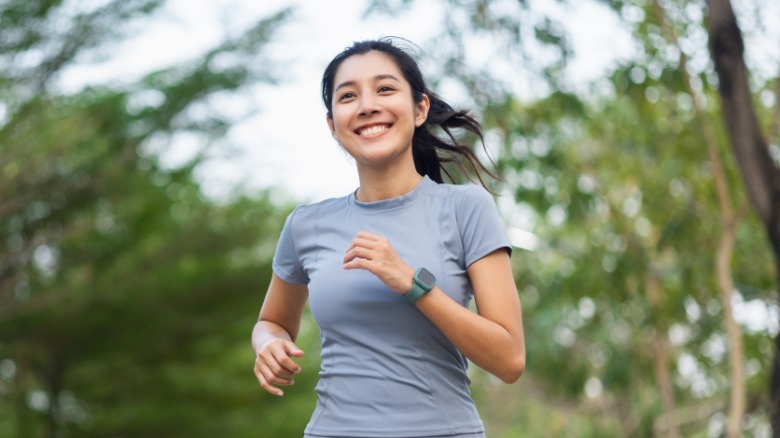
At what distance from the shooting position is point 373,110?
6.76ft

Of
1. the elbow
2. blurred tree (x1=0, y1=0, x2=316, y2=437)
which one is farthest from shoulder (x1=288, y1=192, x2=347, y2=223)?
blurred tree (x1=0, y1=0, x2=316, y2=437)

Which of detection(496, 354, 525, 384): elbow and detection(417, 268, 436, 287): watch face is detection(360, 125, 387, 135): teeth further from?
detection(496, 354, 525, 384): elbow

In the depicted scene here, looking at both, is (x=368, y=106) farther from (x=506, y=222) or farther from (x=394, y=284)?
(x=506, y=222)

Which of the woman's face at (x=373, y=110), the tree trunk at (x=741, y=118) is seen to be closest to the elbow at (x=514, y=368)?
the woman's face at (x=373, y=110)

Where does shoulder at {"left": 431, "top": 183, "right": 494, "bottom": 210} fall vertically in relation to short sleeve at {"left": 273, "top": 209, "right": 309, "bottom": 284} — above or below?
above

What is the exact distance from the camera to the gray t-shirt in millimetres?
1925

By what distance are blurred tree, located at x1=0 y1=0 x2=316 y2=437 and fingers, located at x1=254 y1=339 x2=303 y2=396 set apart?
26.1 ft

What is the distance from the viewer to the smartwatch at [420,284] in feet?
6.04

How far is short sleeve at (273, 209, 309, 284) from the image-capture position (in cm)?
221

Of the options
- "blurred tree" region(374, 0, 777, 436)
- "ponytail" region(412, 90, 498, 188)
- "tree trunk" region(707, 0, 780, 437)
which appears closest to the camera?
"ponytail" region(412, 90, 498, 188)

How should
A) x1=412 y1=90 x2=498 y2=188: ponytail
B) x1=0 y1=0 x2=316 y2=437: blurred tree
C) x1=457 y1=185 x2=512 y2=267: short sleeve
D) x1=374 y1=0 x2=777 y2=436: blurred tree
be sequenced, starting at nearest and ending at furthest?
x1=457 y1=185 x2=512 y2=267: short sleeve
x1=412 y1=90 x2=498 y2=188: ponytail
x1=374 y1=0 x2=777 y2=436: blurred tree
x1=0 y1=0 x2=316 y2=437: blurred tree

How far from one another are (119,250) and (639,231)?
6.60 metres

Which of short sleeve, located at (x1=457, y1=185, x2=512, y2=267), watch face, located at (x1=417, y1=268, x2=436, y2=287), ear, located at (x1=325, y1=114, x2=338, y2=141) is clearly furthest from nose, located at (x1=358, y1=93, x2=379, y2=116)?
watch face, located at (x1=417, y1=268, x2=436, y2=287)

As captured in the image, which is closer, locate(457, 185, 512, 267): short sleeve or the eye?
locate(457, 185, 512, 267): short sleeve
